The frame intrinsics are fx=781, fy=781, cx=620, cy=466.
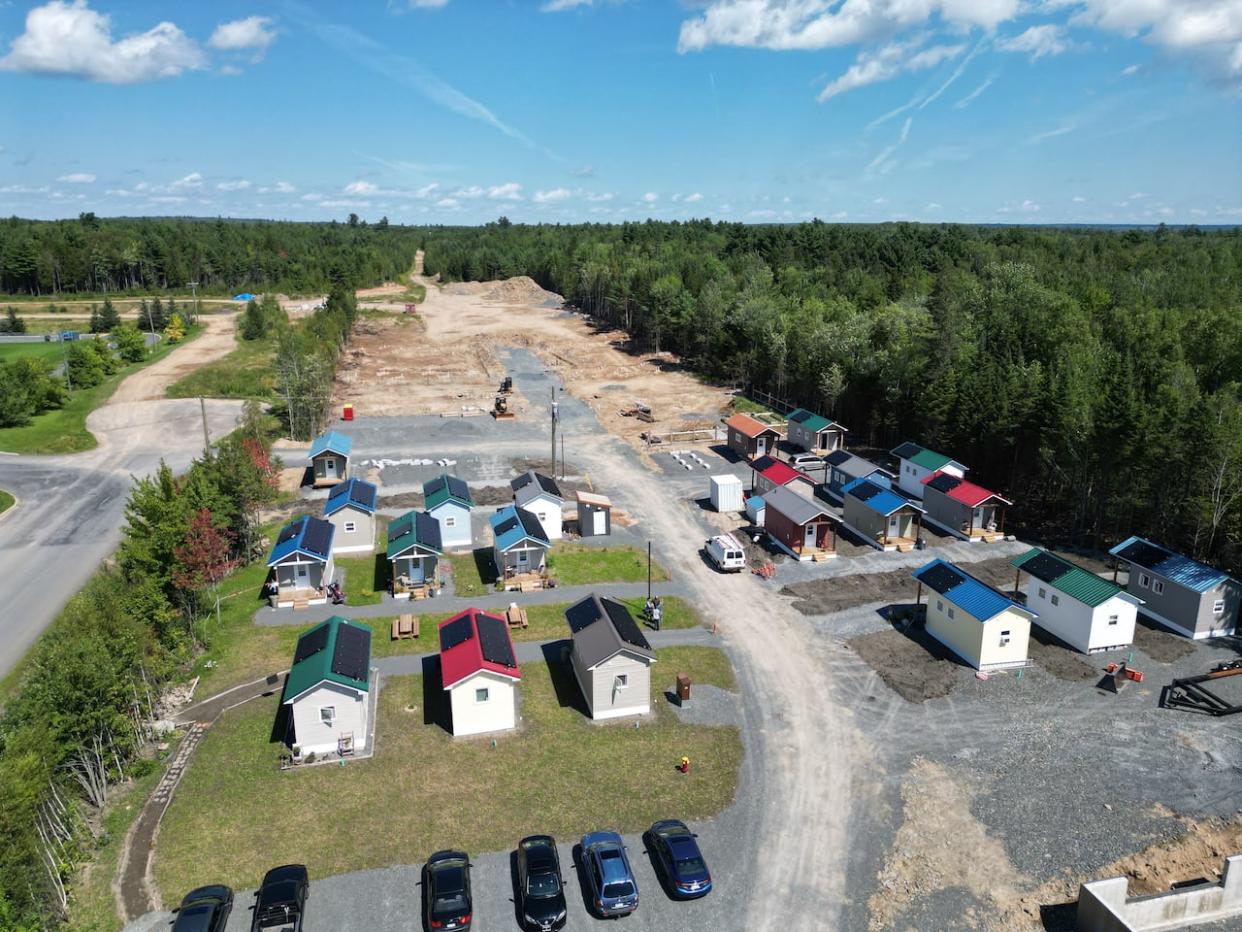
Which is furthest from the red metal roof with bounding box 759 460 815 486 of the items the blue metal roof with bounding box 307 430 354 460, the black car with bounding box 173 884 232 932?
the black car with bounding box 173 884 232 932

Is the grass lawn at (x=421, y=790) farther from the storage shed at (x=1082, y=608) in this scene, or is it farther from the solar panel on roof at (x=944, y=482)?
the solar panel on roof at (x=944, y=482)

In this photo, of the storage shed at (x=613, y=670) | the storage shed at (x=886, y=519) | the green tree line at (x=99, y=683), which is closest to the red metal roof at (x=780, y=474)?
the storage shed at (x=886, y=519)

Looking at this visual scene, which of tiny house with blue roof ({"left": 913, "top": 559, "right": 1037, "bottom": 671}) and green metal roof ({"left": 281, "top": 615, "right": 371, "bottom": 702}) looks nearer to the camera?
green metal roof ({"left": 281, "top": 615, "right": 371, "bottom": 702})

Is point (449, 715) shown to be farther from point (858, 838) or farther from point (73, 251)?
point (73, 251)

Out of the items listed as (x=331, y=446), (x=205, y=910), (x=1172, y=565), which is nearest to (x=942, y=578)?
(x=1172, y=565)

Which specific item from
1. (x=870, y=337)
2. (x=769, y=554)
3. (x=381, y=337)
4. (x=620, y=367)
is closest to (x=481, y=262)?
(x=381, y=337)

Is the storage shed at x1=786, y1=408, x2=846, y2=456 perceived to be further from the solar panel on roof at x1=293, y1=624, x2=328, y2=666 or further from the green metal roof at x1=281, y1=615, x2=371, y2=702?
the solar panel on roof at x1=293, y1=624, x2=328, y2=666
